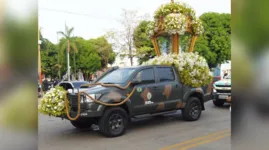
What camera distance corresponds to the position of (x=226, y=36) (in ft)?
108

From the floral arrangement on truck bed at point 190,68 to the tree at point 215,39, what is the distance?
81.0 feet

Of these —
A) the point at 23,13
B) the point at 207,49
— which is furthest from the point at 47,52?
the point at 23,13

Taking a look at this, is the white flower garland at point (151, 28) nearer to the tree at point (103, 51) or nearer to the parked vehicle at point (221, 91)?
the parked vehicle at point (221, 91)

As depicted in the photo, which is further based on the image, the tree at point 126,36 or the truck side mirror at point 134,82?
the tree at point 126,36

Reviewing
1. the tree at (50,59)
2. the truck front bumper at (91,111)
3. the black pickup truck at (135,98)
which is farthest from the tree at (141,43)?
the truck front bumper at (91,111)

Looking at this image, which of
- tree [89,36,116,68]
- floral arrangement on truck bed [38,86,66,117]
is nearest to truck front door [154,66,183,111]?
floral arrangement on truck bed [38,86,66,117]

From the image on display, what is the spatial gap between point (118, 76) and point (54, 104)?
181 cm

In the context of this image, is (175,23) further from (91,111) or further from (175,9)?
(91,111)

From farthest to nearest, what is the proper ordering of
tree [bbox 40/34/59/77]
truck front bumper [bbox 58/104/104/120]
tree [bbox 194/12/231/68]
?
tree [bbox 40/34/59/77] < tree [bbox 194/12/231/68] < truck front bumper [bbox 58/104/104/120]

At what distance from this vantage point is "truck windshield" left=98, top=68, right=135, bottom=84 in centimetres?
677

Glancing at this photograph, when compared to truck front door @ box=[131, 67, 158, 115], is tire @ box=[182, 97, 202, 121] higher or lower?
lower

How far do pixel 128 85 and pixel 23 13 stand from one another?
5218mm

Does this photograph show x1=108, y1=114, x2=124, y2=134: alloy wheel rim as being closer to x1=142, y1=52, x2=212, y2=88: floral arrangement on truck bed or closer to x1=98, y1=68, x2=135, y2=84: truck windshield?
x1=98, y1=68, x2=135, y2=84: truck windshield

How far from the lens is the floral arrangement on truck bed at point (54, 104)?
603 centimetres
